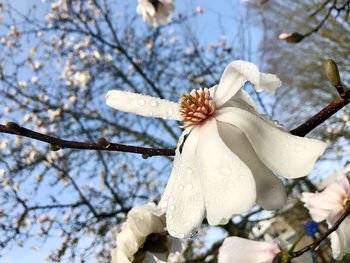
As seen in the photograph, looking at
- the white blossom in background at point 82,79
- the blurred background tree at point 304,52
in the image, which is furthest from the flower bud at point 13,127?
the blurred background tree at point 304,52

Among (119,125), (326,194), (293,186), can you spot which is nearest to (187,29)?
(119,125)

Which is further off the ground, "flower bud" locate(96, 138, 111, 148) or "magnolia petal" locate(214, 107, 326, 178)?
"flower bud" locate(96, 138, 111, 148)

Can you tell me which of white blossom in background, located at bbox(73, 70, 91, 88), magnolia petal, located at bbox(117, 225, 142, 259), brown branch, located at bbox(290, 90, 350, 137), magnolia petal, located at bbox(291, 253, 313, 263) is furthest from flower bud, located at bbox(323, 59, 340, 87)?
white blossom in background, located at bbox(73, 70, 91, 88)

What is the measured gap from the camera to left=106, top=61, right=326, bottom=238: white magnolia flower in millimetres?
390

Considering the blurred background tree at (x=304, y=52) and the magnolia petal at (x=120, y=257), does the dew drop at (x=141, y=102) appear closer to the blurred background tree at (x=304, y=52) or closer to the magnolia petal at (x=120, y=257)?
the magnolia petal at (x=120, y=257)

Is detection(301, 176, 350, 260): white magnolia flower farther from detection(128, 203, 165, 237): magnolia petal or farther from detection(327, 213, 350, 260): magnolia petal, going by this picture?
detection(128, 203, 165, 237): magnolia petal

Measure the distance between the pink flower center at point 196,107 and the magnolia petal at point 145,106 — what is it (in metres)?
0.01

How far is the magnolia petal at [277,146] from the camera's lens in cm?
40

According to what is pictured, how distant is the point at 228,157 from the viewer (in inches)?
15.8

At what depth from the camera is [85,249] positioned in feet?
5.72

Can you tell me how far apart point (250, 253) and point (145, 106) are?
344mm

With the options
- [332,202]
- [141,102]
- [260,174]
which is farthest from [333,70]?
[332,202]

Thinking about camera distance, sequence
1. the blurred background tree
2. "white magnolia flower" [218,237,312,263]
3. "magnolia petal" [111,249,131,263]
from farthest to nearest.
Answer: the blurred background tree
"magnolia petal" [111,249,131,263]
"white magnolia flower" [218,237,312,263]

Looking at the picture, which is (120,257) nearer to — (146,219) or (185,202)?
(146,219)
